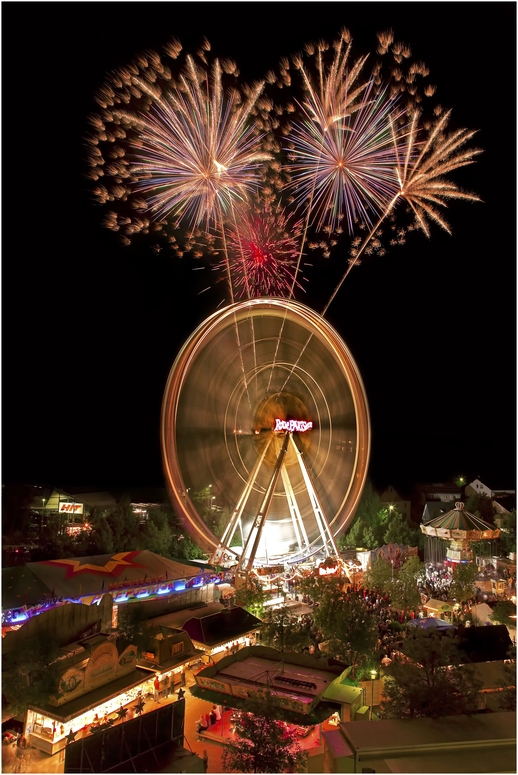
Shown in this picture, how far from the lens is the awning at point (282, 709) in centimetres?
857

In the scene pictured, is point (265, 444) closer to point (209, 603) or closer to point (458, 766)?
point (209, 603)

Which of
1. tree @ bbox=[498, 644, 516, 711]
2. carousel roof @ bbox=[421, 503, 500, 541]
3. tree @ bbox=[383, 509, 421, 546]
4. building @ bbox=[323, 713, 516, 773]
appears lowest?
tree @ bbox=[383, 509, 421, 546]

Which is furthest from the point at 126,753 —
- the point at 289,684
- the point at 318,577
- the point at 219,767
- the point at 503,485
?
the point at 503,485

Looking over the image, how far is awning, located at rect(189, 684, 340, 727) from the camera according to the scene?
8.57 meters

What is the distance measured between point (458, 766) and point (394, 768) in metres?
0.77

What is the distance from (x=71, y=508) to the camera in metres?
35.2

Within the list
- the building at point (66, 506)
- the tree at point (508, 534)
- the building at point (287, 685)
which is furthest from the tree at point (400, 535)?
the building at point (287, 685)

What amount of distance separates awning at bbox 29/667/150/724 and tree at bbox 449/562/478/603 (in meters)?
11.0

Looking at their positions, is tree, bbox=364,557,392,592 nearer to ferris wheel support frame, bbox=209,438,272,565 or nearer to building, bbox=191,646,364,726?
ferris wheel support frame, bbox=209,438,272,565

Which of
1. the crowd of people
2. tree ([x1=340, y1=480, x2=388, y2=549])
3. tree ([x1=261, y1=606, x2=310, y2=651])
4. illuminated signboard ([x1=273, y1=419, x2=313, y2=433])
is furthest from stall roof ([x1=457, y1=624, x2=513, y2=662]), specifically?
tree ([x1=340, y1=480, x2=388, y2=549])

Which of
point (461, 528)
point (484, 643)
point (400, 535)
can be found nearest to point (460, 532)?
point (461, 528)

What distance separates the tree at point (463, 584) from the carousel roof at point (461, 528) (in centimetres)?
340

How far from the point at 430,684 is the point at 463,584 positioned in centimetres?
1052

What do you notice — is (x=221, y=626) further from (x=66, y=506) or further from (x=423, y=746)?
(x=66, y=506)
